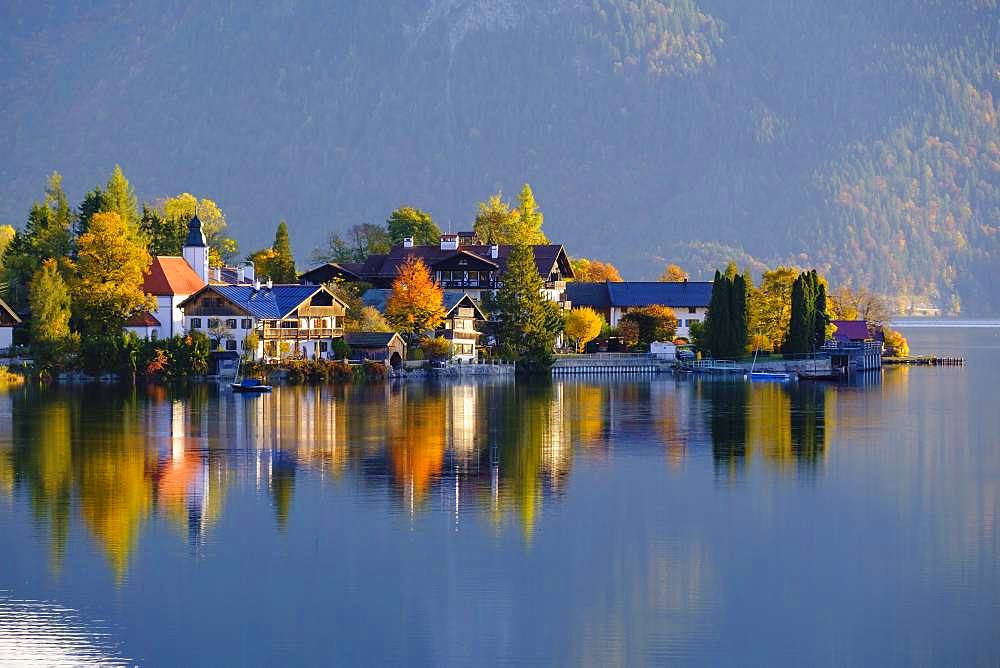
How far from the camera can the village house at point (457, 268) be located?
98.9m

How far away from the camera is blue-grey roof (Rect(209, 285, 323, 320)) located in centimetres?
7969

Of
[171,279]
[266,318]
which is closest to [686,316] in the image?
[266,318]

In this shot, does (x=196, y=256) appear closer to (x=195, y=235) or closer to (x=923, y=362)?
(x=195, y=235)

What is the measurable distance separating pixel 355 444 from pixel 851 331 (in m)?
64.2

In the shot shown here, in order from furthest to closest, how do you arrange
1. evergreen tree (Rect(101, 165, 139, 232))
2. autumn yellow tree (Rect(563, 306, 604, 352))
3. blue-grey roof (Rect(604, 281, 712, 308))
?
blue-grey roof (Rect(604, 281, 712, 308)) → autumn yellow tree (Rect(563, 306, 604, 352)) → evergreen tree (Rect(101, 165, 139, 232))

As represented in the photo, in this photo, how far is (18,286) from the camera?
284 ft

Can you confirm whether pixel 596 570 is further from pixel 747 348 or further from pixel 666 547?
pixel 747 348

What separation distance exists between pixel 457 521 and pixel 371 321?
5319 centimetres

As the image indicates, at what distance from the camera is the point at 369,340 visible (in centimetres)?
8250

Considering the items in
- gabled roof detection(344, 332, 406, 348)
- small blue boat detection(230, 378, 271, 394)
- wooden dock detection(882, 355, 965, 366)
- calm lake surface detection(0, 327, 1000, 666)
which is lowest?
calm lake surface detection(0, 327, 1000, 666)

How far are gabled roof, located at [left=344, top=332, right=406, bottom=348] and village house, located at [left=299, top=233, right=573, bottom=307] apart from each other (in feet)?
44.2

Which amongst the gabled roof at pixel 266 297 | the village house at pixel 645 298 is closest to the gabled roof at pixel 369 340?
the gabled roof at pixel 266 297

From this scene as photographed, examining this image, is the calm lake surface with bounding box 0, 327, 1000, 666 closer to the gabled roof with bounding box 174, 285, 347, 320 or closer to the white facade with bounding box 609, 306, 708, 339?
the gabled roof with bounding box 174, 285, 347, 320

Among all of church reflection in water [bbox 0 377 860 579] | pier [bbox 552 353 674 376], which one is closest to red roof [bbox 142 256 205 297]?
church reflection in water [bbox 0 377 860 579]
